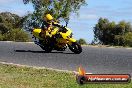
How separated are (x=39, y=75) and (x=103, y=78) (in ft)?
16.6

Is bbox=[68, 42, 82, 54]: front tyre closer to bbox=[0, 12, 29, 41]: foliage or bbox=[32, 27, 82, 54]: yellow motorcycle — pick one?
bbox=[32, 27, 82, 54]: yellow motorcycle

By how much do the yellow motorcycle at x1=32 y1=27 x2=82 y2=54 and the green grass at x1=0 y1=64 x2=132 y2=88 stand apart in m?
7.07

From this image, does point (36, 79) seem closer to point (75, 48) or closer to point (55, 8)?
point (75, 48)

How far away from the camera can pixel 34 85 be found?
10352 millimetres

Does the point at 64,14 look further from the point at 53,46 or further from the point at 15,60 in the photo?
the point at 15,60

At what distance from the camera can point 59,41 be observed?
2108 cm

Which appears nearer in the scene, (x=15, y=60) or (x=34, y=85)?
(x=34, y=85)

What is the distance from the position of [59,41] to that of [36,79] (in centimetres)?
987

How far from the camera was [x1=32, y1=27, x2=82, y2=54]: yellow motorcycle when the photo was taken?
20717mm

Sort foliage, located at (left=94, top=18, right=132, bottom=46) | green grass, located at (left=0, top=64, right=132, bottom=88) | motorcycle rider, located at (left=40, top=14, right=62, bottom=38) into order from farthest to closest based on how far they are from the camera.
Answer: foliage, located at (left=94, top=18, right=132, bottom=46) → motorcycle rider, located at (left=40, top=14, right=62, bottom=38) → green grass, located at (left=0, top=64, right=132, bottom=88)

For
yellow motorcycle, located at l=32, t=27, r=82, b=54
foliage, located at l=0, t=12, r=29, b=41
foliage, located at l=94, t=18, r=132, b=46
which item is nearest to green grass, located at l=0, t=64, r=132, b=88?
yellow motorcycle, located at l=32, t=27, r=82, b=54

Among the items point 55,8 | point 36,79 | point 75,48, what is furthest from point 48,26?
point 55,8

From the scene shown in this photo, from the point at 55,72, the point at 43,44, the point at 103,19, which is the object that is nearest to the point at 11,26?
the point at 103,19

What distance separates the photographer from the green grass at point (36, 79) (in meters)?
10.3
